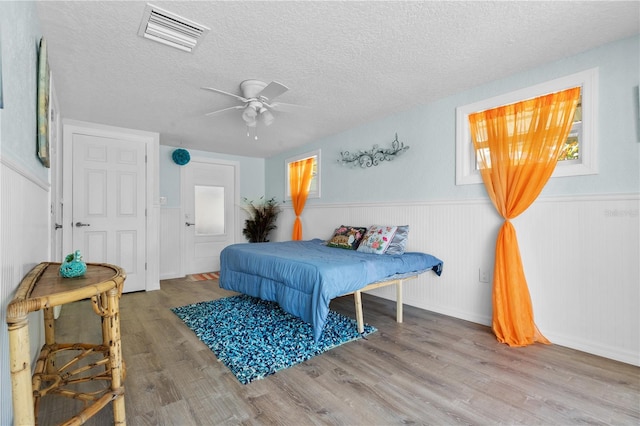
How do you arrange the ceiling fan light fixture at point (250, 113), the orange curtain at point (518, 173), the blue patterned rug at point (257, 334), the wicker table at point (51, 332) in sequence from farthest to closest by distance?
1. the ceiling fan light fixture at point (250, 113)
2. the orange curtain at point (518, 173)
3. the blue patterned rug at point (257, 334)
4. the wicker table at point (51, 332)

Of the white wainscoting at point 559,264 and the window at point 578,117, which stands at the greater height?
the window at point 578,117

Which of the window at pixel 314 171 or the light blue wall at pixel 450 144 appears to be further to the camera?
the window at pixel 314 171

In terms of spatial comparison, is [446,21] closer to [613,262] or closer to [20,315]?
[613,262]

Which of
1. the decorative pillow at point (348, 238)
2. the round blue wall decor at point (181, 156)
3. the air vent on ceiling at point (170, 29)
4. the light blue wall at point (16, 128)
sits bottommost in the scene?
the decorative pillow at point (348, 238)

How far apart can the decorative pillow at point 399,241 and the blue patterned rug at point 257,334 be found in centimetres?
85

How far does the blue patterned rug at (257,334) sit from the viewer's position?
2035 mm

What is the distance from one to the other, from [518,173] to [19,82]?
3313mm

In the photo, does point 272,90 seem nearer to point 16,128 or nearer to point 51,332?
point 16,128

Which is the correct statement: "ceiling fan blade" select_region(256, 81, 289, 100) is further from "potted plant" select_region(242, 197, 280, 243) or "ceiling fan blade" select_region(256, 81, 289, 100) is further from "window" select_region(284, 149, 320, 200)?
"potted plant" select_region(242, 197, 280, 243)

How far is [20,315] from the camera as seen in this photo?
3.03 ft

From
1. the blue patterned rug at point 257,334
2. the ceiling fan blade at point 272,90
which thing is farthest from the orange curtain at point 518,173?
the ceiling fan blade at point 272,90

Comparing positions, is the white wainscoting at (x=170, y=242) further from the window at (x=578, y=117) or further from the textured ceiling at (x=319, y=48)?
the window at (x=578, y=117)

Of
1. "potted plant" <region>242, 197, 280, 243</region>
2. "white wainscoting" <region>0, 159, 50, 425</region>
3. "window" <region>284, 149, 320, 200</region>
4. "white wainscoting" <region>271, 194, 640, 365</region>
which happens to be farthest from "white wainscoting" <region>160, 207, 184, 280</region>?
"white wainscoting" <region>271, 194, 640, 365</region>

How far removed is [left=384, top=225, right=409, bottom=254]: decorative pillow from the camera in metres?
3.11
